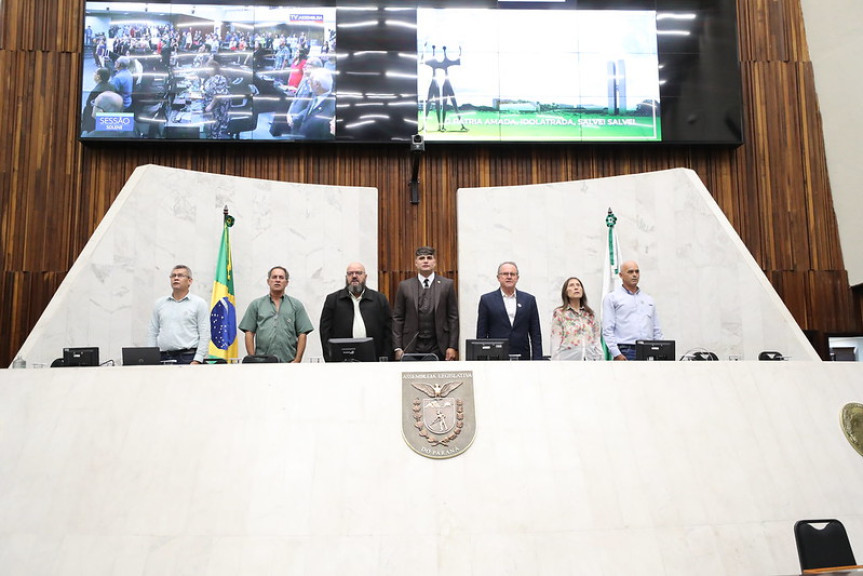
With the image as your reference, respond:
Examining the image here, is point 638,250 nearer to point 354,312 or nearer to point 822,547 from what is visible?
point 354,312

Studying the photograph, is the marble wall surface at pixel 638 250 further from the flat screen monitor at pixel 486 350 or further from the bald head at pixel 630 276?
the flat screen monitor at pixel 486 350

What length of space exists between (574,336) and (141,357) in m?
2.88

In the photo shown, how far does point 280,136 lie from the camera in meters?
8.99

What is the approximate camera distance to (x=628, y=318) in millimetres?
5801

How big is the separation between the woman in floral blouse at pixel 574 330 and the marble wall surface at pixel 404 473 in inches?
30.5

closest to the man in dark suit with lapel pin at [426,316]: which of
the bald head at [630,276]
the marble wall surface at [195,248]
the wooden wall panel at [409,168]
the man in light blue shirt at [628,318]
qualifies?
the man in light blue shirt at [628,318]

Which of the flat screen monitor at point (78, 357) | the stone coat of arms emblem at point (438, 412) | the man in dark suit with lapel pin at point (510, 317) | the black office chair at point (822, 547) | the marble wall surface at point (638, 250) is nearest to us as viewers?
the black office chair at point (822, 547)

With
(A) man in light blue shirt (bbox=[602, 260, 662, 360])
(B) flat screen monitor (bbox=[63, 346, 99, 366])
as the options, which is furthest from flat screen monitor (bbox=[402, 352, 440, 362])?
(B) flat screen monitor (bbox=[63, 346, 99, 366])

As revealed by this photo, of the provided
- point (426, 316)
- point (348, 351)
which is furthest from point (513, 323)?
point (348, 351)

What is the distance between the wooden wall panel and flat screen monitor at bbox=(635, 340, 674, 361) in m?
4.34

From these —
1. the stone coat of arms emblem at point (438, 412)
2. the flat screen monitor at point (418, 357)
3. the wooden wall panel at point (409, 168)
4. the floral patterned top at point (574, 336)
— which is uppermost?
the wooden wall panel at point (409, 168)

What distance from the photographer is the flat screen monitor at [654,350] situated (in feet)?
16.5

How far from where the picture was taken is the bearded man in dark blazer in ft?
18.9

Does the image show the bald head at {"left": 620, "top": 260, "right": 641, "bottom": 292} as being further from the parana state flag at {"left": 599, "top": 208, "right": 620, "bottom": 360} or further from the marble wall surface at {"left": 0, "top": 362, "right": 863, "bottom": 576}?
the parana state flag at {"left": 599, "top": 208, "right": 620, "bottom": 360}
